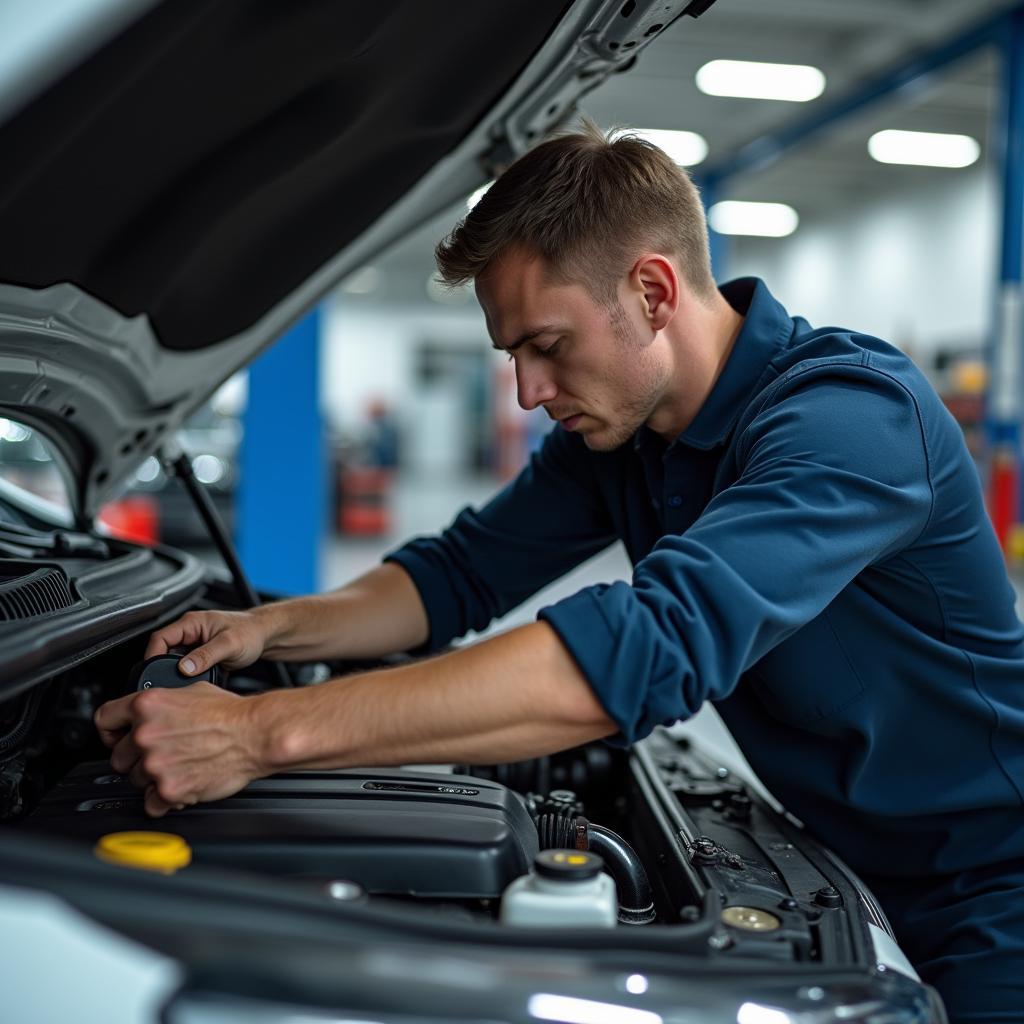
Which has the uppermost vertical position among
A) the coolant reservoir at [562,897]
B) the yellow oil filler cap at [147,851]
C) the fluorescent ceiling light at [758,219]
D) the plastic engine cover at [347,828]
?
the fluorescent ceiling light at [758,219]

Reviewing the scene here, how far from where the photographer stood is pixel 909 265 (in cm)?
1124

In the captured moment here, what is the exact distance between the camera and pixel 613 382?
1281 mm

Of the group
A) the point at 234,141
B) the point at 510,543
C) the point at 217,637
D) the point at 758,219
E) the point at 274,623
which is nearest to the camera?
the point at 234,141

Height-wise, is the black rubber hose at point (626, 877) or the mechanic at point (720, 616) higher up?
the mechanic at point (720, 616)

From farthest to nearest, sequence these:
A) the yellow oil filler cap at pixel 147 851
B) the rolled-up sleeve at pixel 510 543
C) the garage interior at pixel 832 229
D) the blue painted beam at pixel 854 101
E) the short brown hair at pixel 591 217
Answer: the blue painted beam at pixel 854 101 → the garage interior at pixel 832 229 → the rolled-up sleeve at pixel 510 543 → the short brown hair at pixel 591 217 → the yellow oil filler cap at pixel 147 851

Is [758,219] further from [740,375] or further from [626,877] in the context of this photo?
[626,877]

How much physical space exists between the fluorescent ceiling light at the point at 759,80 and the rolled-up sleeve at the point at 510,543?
6.04 m

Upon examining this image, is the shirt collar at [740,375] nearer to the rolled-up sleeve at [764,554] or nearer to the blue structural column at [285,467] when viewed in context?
the rolled-up sleeve at [764,554]

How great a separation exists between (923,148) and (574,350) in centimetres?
971

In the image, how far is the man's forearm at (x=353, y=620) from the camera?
4.83ft

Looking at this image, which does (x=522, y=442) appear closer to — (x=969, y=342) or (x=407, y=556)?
(x=969, y=342)

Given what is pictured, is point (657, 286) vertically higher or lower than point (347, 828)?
higher

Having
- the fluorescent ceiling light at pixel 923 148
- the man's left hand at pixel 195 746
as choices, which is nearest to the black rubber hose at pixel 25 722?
the man's left hand at pixel 195 746

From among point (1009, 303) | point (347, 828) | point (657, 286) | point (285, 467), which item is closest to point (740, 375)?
point (657, 286)
